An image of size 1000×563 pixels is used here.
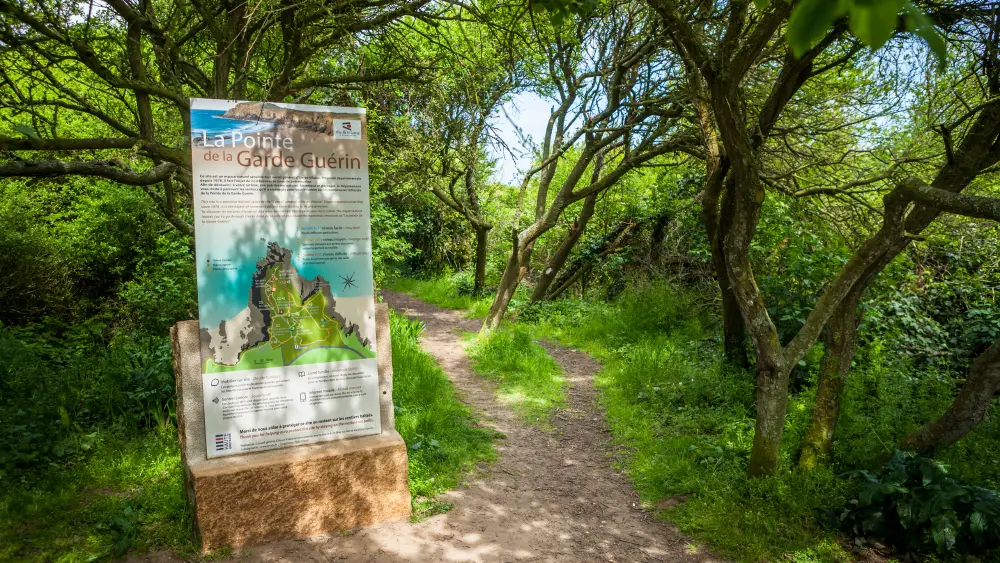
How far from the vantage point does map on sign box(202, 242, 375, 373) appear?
11.9ft

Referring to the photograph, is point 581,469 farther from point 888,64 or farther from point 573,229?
point 573,229

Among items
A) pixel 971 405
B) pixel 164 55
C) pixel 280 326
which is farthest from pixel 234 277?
pixel 971 405

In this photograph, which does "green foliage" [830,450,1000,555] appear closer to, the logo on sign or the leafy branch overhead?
the leafy branch overhead

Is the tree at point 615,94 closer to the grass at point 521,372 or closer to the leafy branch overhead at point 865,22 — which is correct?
the grass at point 521,372

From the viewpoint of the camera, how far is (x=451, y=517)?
4195mm

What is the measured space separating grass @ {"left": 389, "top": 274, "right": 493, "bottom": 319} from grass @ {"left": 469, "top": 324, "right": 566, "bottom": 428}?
8.97 ft

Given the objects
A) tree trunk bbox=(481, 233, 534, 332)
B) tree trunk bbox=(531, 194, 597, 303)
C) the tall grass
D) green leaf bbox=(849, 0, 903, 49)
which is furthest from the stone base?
tree trunk bbox=(531, 194, 597, 303)

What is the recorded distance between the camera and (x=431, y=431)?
5.52 metres

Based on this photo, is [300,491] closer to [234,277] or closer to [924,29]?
[234,277]

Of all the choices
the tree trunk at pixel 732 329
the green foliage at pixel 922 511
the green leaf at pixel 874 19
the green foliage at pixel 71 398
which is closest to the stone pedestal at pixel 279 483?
the green foliage at pixel 71 398

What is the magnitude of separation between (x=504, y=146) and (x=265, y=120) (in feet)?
10.0

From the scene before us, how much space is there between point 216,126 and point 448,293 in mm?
11594

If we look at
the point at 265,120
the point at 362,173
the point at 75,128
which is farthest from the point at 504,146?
the point at 75,128

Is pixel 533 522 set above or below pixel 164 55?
below
